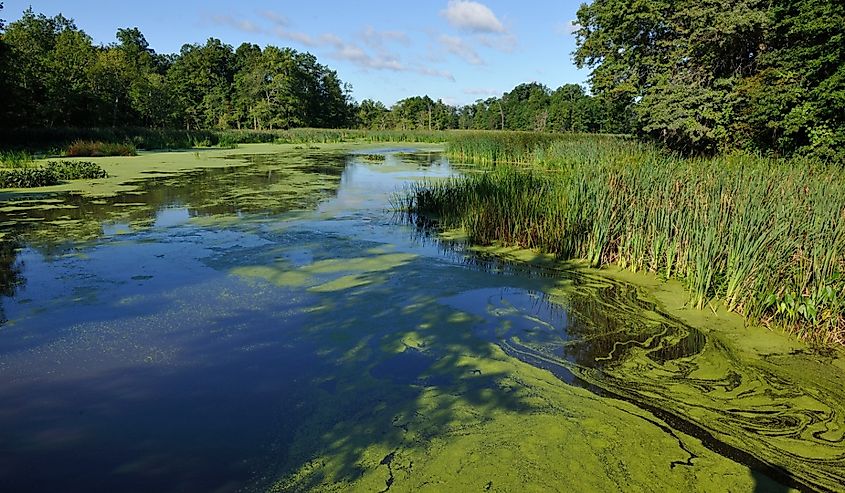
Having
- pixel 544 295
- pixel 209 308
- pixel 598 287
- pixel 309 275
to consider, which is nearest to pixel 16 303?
pixel 209 308

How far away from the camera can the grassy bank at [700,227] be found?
3.17 meters

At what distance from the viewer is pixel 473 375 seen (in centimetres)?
263

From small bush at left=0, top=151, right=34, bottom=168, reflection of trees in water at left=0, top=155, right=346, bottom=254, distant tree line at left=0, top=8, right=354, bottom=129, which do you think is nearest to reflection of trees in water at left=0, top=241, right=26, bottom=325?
reflection of trees in water at left=0, top=155, right=346, bottom=254

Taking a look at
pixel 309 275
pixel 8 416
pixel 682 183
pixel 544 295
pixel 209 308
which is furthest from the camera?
pixel 682 183

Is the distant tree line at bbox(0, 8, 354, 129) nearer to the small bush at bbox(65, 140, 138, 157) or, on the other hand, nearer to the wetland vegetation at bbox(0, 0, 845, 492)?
the small bush at bbox(65, 140, 138, 157)

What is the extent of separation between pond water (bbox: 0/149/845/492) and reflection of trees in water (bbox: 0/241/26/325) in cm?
3

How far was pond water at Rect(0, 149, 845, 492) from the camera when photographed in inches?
74.3

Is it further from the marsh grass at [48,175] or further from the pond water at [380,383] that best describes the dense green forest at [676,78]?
the marsh grass at [48,175]

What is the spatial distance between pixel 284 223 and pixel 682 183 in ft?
13.9

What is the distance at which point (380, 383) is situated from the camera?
252cm

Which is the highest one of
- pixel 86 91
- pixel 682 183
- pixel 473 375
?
pixel 86 91

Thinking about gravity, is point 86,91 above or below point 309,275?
above

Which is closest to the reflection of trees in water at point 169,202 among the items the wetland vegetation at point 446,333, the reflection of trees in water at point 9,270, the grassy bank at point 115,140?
the wetland vegetation at point 446,333

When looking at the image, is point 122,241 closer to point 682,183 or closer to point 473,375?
point 473,375
